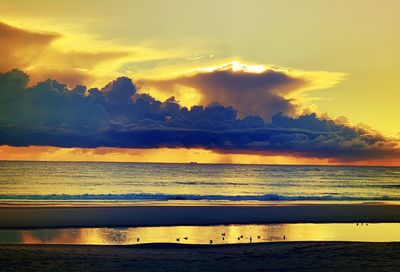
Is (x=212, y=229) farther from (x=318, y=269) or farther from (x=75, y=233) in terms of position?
(x=318, y=269)

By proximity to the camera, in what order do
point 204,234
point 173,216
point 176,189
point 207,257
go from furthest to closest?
point 176,189 → point 173,216 → point 204,234 → point 207,257

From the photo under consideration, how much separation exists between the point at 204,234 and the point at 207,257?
673cm

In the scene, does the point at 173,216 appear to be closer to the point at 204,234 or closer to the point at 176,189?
the point at 204,234

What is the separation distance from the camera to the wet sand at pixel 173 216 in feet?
102

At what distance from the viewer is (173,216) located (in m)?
34.5

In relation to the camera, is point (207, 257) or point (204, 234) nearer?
point (207, 257)

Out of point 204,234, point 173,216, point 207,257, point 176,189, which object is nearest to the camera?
point 207,257

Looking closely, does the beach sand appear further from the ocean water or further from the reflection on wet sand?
the ocean water

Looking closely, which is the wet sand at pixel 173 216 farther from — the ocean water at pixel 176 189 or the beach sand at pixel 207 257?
the ocean water at pixel 176 189

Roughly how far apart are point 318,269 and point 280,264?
1.42 meters

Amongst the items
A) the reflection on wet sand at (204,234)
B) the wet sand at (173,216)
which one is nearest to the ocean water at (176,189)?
the wet sand at (173,216)

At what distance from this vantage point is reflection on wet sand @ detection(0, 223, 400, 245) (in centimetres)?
2495

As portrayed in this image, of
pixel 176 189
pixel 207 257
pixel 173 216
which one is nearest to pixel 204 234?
pixel 207 257

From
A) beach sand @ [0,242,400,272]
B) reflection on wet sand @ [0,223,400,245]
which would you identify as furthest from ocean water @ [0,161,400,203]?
beach sand @ [0,242,400,272]
